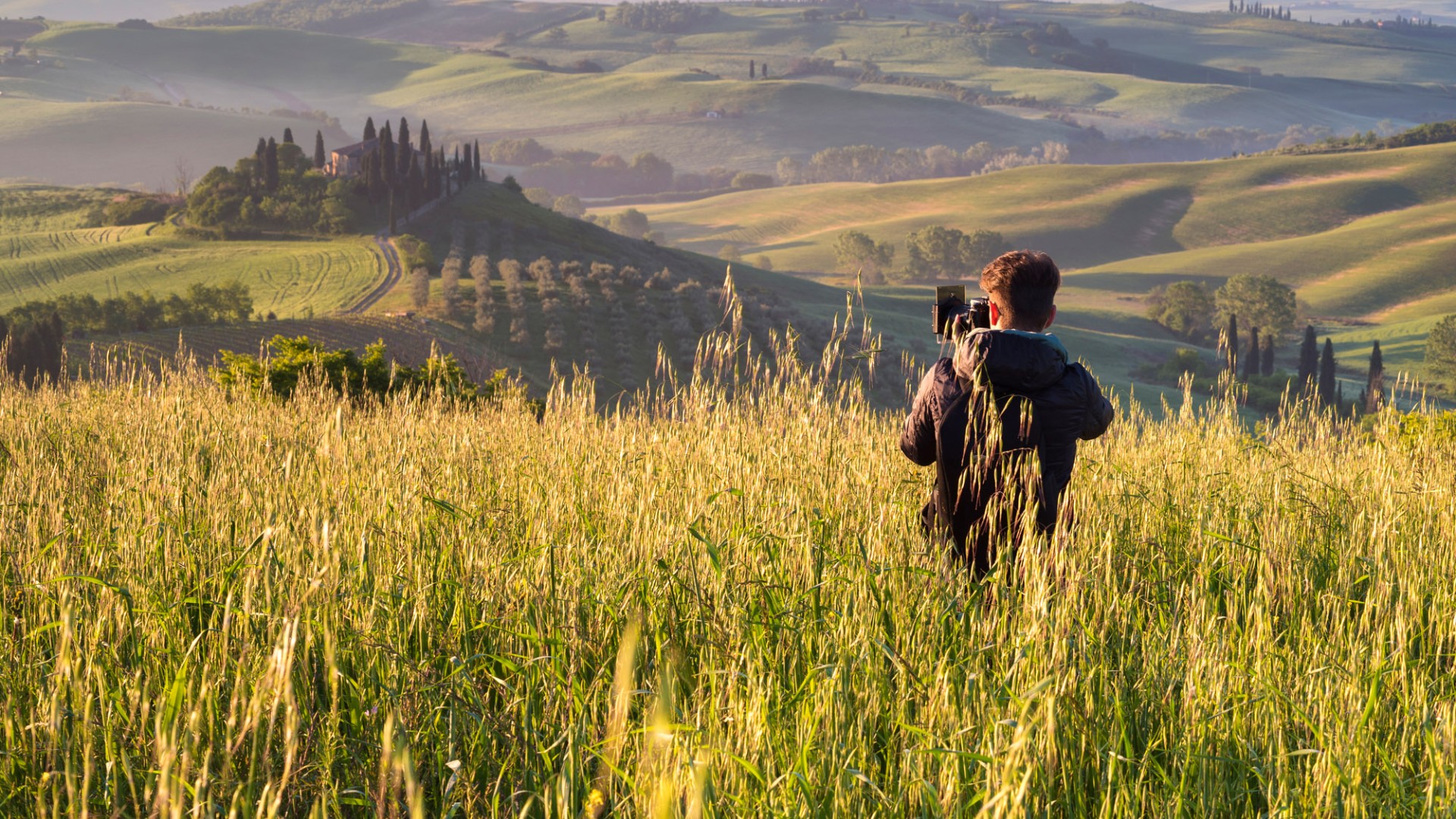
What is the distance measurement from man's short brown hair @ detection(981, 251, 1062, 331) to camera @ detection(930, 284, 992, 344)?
0.55ft

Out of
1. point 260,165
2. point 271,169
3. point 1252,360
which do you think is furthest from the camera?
point 260,165

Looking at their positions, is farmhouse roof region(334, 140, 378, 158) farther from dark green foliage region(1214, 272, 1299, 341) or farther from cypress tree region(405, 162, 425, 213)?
dark green foliage region(1214, 272, 1299, 341)

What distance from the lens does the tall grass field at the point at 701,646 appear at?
2256 millimetres

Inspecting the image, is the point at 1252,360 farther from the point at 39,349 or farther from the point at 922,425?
the point at 922,425

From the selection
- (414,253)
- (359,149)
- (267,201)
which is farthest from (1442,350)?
(359,149)

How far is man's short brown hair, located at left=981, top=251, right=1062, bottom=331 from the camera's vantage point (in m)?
3.91

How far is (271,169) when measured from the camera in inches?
3457

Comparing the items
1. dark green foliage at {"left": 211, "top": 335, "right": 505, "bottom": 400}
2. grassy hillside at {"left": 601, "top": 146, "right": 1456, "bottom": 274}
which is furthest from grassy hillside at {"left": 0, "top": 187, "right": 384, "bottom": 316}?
grassy hillside at {"left": 601, "top": 146, "right": 1456, "bottom": 274}

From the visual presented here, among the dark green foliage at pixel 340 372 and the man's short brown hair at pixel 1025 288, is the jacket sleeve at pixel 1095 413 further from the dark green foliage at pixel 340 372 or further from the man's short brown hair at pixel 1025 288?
the dark green foliage at pixel 340 372

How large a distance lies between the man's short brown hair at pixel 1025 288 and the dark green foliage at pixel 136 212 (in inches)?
3986

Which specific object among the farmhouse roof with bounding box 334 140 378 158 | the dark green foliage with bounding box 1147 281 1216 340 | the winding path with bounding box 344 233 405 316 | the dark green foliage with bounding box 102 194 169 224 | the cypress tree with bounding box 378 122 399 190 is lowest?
the dark green foliage with bounding box 1147 281 1216 340

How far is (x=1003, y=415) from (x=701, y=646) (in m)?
1.52

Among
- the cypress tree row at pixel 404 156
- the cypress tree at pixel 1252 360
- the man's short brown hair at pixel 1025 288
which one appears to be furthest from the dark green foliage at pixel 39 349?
the cypress tree at pixel 1252 360

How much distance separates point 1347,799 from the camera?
84.7 inches
